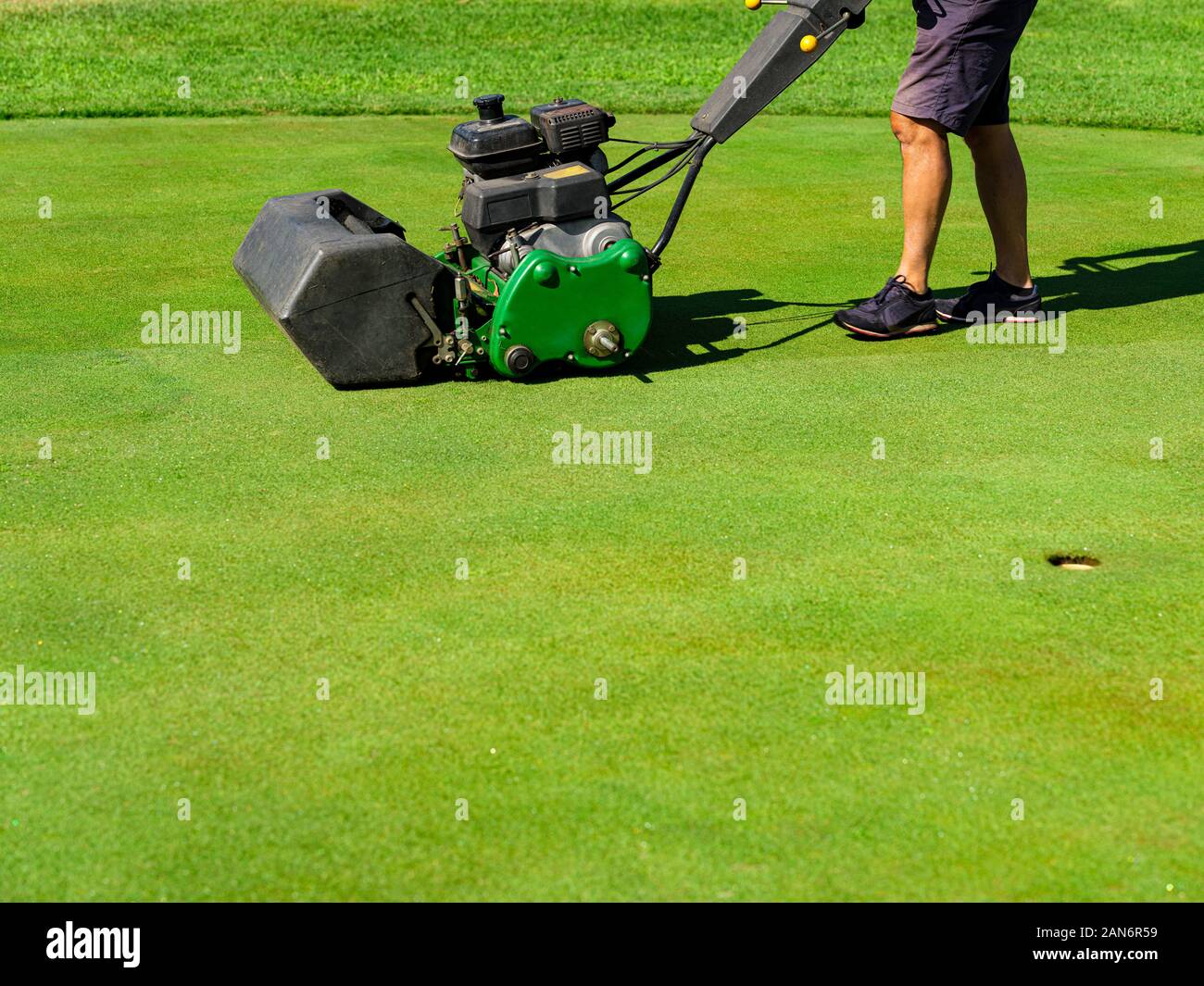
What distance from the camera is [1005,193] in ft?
16.3

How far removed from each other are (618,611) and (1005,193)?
275 cm

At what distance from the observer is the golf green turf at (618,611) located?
2176 millimetres

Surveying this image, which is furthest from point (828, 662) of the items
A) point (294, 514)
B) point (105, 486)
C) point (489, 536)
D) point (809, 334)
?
point (809, 334)

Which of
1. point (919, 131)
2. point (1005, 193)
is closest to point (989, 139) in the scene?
point (1005, 193)

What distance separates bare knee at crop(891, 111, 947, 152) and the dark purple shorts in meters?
0.04

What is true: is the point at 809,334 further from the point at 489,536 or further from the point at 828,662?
the point at 828,662

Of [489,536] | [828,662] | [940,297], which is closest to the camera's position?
[828,662]

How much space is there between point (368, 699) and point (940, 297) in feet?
10.6

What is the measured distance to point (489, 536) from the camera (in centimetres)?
324

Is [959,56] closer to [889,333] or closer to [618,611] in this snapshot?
[889,333]

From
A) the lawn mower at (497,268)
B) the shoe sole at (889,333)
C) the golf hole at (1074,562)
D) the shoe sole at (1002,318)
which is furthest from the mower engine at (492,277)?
the golf hole at (1074,562)

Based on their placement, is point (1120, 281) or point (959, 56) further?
point (1120, 281)

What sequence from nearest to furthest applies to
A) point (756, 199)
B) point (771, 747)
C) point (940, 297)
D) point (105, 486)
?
point (771, 747)
point (105, 486)
point (940, 297)
point (756, 199)

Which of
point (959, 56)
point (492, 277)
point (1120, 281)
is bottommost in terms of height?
point (1120, 281)
